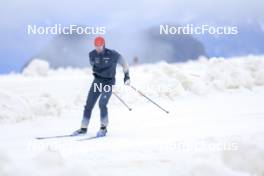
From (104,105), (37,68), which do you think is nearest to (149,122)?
(104,105)

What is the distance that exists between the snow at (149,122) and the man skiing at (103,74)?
105 millimetres

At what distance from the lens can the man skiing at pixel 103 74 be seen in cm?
456

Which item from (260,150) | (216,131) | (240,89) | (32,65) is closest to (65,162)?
(260,150)

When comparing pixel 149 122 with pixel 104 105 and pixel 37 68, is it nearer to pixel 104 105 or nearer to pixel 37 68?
pixel 104 105

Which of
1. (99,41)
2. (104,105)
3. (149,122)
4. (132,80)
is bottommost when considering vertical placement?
(149,122)

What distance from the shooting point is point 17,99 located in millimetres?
5180

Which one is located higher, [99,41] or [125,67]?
[99,41]

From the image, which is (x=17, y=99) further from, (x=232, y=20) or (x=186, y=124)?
(x=232, y=20)

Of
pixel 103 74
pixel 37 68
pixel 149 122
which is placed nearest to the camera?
pixel 103 74

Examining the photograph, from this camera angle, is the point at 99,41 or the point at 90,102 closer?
the point at 99,41

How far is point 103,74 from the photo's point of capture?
460 cm

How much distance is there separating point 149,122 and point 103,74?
0.66 metres

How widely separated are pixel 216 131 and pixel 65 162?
1509mm

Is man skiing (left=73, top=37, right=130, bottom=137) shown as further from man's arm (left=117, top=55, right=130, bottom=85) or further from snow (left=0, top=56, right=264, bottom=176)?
snow (left=0, top=56, right=264, bottom=176)
